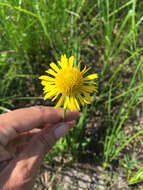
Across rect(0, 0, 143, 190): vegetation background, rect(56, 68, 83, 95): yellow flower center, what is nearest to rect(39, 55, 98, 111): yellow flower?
rect(56, 68, 83, 95): yellow flower center

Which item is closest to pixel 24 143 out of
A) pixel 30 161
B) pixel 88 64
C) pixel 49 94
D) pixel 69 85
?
pixel 30 161

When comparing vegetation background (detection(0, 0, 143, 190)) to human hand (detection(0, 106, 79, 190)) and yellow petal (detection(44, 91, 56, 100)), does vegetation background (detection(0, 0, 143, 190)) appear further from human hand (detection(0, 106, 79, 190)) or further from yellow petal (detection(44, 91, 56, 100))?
yellow petal (detection(44, 91, 56, 100))

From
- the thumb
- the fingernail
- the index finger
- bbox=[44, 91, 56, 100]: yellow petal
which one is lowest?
the thumb

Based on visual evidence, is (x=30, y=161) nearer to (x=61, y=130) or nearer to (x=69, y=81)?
(x=61, y=130)

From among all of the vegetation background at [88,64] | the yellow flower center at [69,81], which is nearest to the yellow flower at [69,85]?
the yellow flower center at [69,81]

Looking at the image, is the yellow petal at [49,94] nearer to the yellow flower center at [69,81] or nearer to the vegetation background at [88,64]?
the yellow flower center at [69,81]

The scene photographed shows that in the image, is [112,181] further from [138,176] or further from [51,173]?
[51,173]


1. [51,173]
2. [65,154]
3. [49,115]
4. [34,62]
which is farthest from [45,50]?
[51,173]
